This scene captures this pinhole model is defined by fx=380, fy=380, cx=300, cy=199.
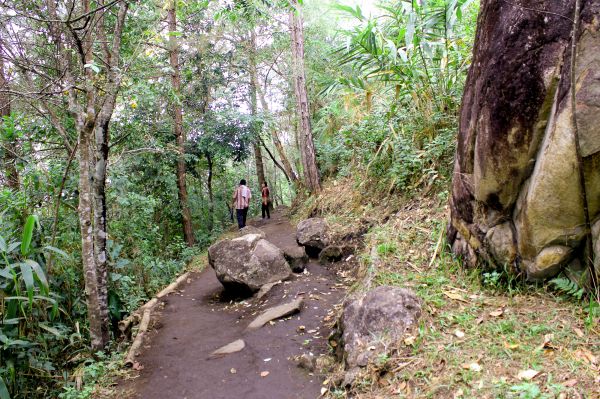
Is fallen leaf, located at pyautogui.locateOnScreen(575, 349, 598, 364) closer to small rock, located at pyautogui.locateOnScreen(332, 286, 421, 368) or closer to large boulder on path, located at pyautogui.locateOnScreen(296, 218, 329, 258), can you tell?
small rock, located at pyautogui.locateOnScreen(332, 286, 421, 368)

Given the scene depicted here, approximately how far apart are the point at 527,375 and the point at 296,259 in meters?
4.97

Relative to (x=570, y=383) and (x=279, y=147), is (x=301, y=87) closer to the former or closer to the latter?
(x=279, y=147)

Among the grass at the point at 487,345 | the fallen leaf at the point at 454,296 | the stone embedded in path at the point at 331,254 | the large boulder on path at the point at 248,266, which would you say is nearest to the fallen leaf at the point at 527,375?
the grass at the point at 487,345

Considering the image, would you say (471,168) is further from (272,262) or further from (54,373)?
(54,373)

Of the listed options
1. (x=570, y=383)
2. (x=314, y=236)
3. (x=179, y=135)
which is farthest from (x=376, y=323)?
(x=179, y=135)

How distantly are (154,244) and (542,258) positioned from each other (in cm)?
826

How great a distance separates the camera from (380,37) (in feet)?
19.6

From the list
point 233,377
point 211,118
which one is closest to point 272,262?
point 233,377

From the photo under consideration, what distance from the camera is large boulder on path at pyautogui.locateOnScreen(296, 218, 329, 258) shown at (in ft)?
26.0

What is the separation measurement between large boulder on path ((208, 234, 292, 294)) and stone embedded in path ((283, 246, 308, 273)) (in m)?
0.27

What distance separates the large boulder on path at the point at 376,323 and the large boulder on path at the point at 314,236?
3739 mm

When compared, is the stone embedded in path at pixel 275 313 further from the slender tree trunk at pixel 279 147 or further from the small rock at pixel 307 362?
the slender tree trunk at pixel 279 147

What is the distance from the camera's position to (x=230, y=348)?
4816 millimetres

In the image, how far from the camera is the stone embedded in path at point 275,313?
5281mm
